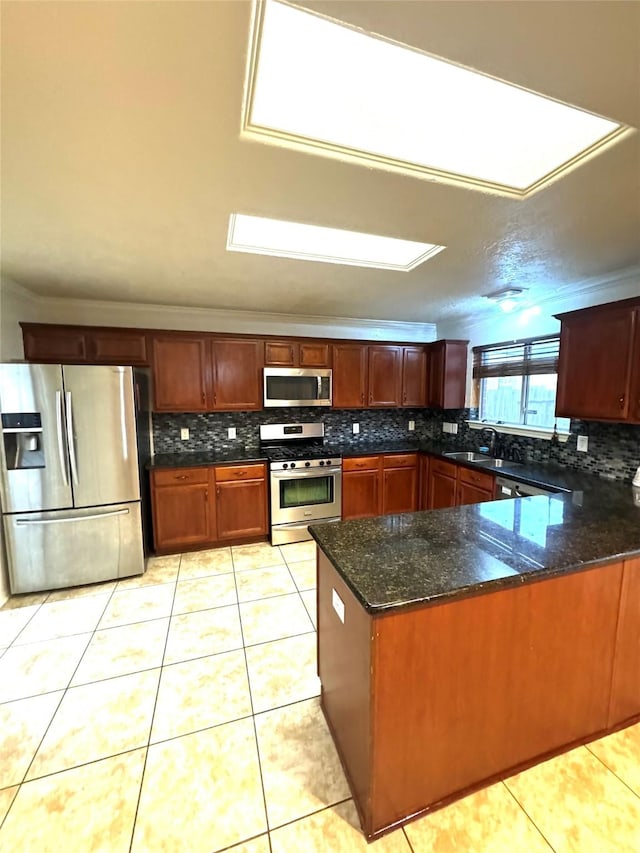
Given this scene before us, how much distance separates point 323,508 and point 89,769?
2538mm

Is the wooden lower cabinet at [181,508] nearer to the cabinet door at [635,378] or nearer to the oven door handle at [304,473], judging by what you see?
the oven door handle at [304,473]

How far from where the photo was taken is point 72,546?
2719 mm

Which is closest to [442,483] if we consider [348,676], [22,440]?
[348,676]

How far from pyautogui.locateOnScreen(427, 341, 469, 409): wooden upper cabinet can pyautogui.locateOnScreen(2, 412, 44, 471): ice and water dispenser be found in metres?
3.92

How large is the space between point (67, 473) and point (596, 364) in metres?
3.98

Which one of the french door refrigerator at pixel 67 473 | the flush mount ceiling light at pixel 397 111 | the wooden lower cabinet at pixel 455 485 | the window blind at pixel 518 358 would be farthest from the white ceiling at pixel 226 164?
the wooden lower cabinet at pixel 455 485

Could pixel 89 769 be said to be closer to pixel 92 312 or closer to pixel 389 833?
pixel 389 833

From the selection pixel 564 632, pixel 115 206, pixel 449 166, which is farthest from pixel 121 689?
pixel 449 166

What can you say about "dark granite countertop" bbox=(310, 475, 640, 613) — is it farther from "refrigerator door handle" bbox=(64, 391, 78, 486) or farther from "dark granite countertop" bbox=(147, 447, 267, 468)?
"refrigerator door handle" bbox=(64, 391, 78, 486)

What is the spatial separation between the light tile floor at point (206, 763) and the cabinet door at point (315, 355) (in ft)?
8.25

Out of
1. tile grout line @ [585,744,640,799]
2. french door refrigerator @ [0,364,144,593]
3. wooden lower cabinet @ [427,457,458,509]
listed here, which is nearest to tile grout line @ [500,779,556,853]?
tile grout line @ [585,744,640,799]

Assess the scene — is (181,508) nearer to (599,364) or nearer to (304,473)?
(304,473)

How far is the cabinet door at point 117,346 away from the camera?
3.19 meters

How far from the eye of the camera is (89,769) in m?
1.42
